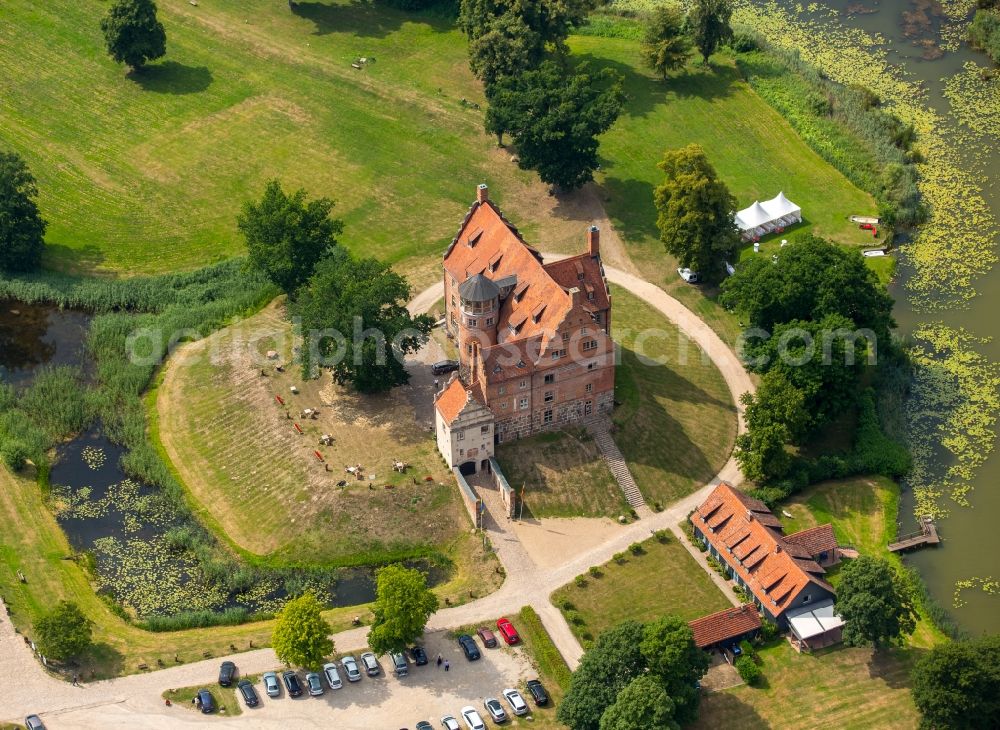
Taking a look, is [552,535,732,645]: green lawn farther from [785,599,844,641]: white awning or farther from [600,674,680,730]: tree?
[600,674,680,730]: tree

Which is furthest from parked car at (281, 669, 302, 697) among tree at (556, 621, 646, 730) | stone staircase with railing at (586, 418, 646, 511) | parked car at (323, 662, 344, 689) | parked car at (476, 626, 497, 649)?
stone staircase with railing at (586, 418, 646, 511)

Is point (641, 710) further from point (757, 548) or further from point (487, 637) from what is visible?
point (757, 548)

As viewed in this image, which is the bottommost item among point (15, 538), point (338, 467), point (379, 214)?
point (15, 538)

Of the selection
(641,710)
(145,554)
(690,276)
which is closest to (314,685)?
(145,554)

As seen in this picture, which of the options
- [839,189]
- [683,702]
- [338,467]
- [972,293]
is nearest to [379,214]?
[338,467]

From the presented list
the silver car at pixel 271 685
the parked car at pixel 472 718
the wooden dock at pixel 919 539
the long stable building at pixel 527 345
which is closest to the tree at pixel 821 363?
the wooden dock at pixel 919 539

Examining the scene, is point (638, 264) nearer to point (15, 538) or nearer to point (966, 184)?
point (966, 184)

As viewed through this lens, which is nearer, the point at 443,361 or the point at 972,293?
the point at 443,361
